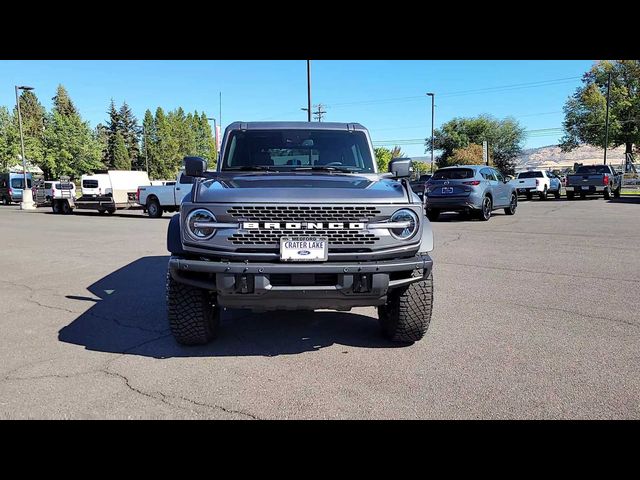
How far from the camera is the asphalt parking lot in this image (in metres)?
3.35

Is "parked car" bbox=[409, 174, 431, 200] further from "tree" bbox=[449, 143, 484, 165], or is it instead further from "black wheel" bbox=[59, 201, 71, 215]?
"tree" bbox=[449, 143, 484, 165]

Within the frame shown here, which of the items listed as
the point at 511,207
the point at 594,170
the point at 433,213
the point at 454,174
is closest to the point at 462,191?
the point at 454,174

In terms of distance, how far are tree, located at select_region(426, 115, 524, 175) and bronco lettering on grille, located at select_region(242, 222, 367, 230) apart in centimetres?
7142

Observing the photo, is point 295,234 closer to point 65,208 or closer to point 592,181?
point 65,208

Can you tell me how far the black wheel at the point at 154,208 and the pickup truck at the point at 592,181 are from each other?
22.1 meters

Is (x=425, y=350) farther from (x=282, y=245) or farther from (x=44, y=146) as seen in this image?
(x=44, y=146)

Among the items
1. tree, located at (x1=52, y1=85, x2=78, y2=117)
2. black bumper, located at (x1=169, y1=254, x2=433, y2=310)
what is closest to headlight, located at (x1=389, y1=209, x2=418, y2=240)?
black bumper, located at (x1=169, y1=254, x2=433, y2=310)

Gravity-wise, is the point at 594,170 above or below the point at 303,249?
above

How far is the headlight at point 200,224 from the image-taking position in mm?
3883

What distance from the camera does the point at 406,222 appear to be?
3994 mm

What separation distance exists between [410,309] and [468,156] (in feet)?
212

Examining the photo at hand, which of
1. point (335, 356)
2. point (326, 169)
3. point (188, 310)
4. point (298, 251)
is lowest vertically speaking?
point (335, 356)
